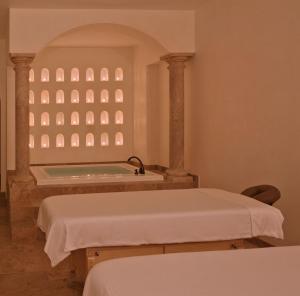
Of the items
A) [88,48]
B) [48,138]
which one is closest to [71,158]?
[48,138]

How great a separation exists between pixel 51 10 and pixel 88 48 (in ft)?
9.56

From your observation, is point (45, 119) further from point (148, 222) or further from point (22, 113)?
point (148, 222)

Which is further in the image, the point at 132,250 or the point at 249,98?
the point at 249,98

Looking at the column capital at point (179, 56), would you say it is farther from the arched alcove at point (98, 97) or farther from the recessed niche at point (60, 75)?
the recessed niche at point (60, 75)

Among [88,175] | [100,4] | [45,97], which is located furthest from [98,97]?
[100,4]

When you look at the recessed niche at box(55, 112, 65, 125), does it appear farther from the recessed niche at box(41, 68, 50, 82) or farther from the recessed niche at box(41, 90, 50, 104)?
the recessed niche at box(41, 68, 50, 82)

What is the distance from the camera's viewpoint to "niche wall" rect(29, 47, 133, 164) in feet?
30.6

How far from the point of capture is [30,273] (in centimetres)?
459

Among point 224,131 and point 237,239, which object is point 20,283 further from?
point 224,131

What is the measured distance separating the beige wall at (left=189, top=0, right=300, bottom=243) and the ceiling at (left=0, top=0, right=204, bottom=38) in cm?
30

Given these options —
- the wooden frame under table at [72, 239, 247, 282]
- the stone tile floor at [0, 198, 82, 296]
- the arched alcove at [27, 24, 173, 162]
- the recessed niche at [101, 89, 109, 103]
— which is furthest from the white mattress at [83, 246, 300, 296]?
the recessed niche at [101, 89, 109, 103]

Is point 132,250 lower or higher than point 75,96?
lower

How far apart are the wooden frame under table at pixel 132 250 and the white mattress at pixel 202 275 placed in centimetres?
121

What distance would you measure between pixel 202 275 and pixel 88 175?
5102mm
